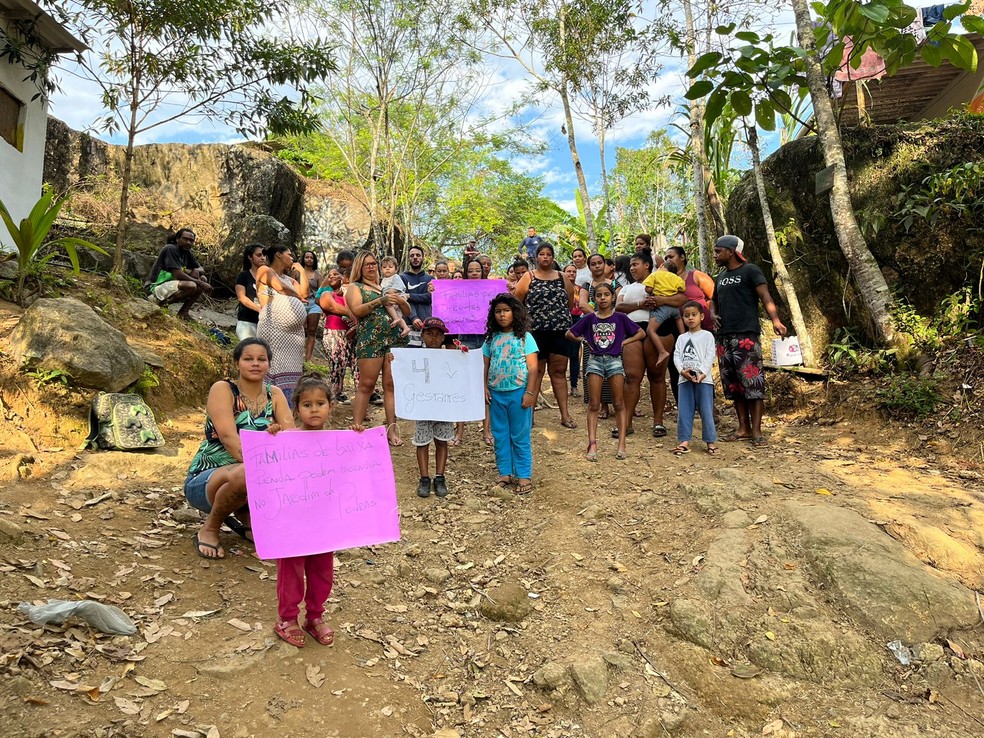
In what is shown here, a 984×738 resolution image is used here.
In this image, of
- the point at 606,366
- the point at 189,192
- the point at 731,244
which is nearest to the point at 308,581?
the point at 606,366

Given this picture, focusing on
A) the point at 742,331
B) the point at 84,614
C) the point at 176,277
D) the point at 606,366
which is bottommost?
the point at 84,614

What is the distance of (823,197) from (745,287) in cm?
279

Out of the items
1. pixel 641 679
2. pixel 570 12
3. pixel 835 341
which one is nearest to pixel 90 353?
pixel 641 679

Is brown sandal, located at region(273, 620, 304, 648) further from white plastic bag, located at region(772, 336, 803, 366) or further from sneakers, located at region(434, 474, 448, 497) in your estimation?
white plastic bag, located at region(772, 336, 803, 366)

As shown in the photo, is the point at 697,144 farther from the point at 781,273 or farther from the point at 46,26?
the point at 46,26

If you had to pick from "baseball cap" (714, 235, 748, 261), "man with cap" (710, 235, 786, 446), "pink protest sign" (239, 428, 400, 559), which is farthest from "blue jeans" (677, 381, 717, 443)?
"pink protest sign" (239, 428, 400, 559)

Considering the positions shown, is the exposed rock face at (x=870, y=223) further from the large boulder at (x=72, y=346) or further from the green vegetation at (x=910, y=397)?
the large boulder at (x=72, y=346)

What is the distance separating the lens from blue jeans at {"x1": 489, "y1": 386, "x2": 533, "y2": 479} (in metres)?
4.91

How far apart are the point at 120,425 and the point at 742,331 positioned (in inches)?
221

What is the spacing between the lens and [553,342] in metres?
6.33

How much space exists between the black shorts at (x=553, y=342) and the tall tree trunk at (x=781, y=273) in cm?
293

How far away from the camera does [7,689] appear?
2387mm

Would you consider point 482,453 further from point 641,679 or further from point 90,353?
point 90,353

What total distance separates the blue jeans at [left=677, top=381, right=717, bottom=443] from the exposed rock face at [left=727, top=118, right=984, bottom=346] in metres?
2.77
